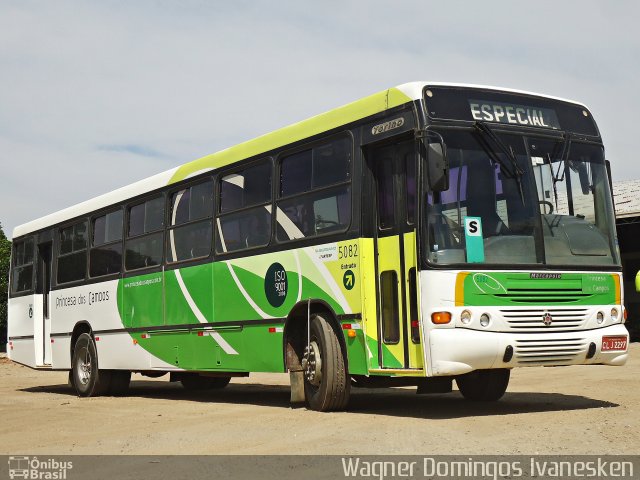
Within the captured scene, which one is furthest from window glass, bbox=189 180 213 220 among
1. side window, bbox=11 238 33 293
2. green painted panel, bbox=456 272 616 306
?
side window, bbox=11 238 33 293

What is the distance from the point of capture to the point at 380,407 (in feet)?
41.3

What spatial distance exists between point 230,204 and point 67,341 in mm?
6182

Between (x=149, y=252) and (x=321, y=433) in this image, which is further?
(x=149, y=252)

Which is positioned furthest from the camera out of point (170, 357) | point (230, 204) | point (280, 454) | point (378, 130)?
point (170, 357)

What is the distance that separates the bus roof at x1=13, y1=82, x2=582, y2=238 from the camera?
11.0 metres

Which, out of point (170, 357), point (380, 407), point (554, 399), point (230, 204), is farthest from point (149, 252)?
point (554, 399)

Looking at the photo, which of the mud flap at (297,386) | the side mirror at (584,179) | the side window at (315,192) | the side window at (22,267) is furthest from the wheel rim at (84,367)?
the side mirror at (584,179)

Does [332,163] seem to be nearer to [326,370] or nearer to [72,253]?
[326,370]

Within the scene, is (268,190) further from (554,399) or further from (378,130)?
(554,399)

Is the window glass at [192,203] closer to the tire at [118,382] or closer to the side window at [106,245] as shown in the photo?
the side window at [106,245]

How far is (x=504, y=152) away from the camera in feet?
35.4

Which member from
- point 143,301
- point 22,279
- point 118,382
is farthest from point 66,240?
point 143,301
